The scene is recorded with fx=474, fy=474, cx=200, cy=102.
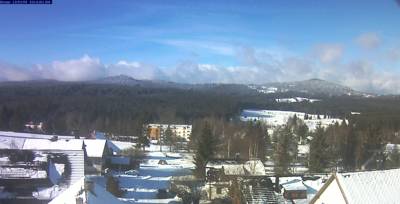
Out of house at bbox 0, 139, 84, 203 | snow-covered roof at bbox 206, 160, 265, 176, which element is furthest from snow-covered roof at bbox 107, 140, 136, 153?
house at bbox 0, 139, 84, 203

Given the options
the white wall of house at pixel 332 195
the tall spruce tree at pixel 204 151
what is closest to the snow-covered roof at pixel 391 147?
the tall spruce tree at pixel 204 151

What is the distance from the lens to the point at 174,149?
17.2 m

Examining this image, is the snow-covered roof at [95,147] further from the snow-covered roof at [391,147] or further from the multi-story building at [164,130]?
the snow-covered roof at [391,147]

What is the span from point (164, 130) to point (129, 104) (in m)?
2.25

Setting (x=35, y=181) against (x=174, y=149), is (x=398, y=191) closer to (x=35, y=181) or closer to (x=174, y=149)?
(x=35, y=181)

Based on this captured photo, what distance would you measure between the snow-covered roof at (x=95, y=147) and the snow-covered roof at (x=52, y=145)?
0.59 m

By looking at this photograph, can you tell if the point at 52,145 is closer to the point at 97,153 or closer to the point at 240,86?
the point at 97,153

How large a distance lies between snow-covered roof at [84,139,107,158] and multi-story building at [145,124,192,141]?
4.99 meters

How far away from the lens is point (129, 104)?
57.3ft

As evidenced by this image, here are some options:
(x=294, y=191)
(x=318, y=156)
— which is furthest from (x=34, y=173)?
(x=318, y=156)

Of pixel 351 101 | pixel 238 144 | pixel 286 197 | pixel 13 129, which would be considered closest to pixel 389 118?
pixel 351 101

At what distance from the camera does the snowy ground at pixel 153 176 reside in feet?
27.4

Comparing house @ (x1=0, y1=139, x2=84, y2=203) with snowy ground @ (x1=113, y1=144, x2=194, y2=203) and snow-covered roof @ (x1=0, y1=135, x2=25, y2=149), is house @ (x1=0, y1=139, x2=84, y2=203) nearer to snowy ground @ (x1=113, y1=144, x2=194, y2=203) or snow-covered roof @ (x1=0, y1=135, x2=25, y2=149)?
snow-covered roof @ (x1=0, y1=135, x2=25, y2=149)

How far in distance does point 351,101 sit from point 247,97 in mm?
4717
